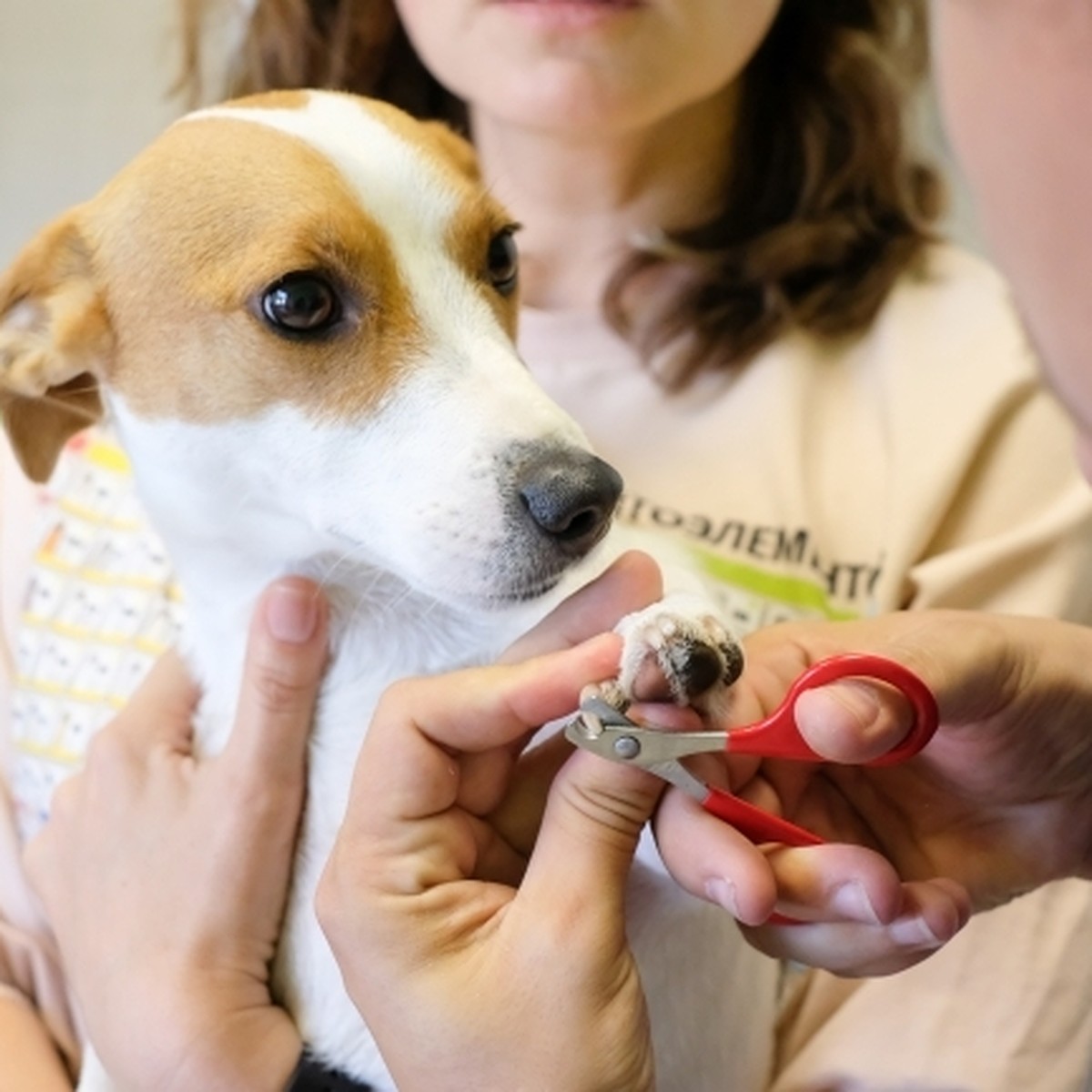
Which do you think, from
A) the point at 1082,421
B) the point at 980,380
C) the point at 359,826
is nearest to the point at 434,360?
the point at 359,826

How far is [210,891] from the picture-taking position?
93cm

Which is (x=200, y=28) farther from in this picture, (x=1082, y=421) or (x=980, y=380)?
(x=1082, y=421)

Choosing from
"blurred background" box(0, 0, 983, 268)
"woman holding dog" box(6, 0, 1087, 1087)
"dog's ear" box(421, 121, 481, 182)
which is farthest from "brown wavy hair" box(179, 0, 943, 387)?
"blurred background" box(0, 0, 983, 268)

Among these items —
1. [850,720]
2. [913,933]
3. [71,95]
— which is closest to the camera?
[850,720]

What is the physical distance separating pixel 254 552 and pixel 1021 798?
621mm

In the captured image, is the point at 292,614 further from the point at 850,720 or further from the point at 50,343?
the point at 850,720

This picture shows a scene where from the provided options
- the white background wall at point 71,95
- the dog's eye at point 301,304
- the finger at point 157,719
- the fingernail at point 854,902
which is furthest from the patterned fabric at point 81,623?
the white background wall at point 71,95

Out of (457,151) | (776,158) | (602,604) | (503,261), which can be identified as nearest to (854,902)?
(602,604)

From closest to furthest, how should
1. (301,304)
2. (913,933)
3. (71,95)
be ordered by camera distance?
(913,933)
(301,304)
(71,95)

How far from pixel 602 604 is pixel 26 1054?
0.75 m

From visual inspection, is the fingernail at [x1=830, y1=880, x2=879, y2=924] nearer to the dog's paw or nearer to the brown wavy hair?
the dog's paw

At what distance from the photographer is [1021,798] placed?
0.86 m

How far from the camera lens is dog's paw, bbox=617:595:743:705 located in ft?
2.28

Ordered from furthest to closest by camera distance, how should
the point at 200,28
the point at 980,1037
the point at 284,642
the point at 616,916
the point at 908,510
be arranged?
the point at 200,28 < the point at 908,510 < the point at 980,1037 < the point at 284,642 < the point at 616,916
